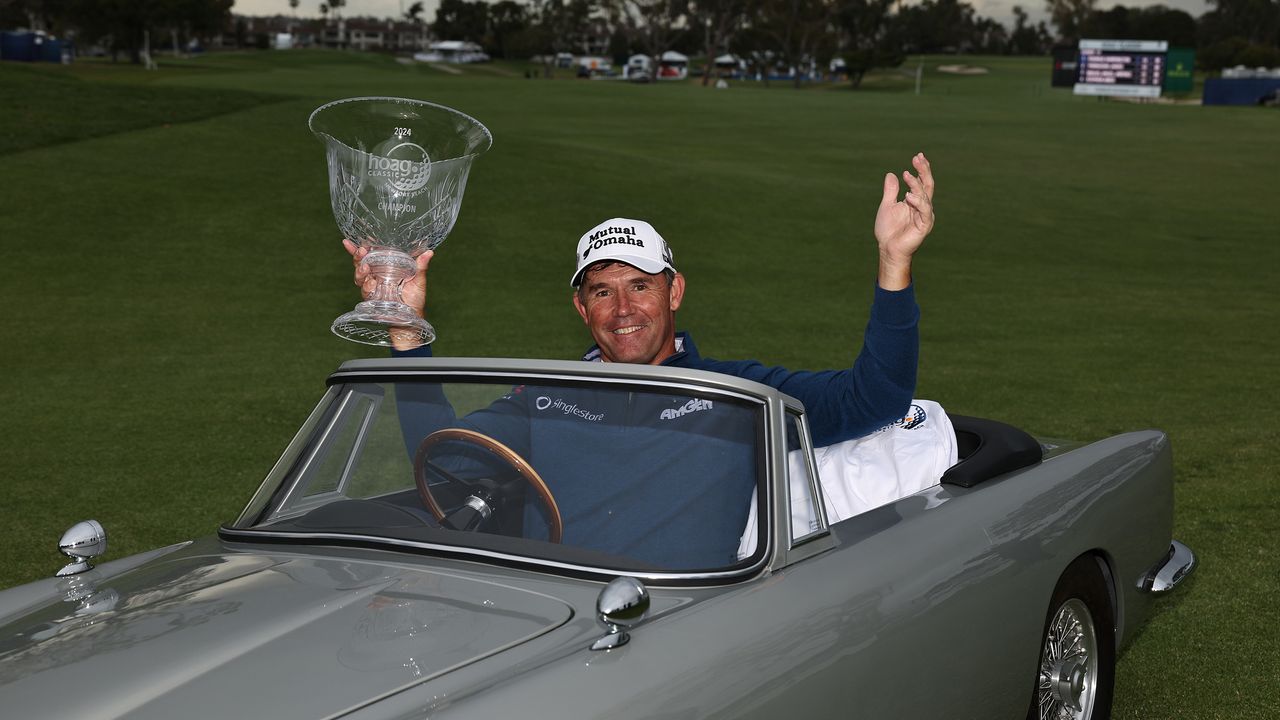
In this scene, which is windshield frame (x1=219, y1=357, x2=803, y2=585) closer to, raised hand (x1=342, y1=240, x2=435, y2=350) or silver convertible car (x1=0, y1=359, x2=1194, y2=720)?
silver convertible car (x1=0, y1=359, x2=1194, y2=720)

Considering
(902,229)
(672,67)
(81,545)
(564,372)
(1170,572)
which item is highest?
(672,67)

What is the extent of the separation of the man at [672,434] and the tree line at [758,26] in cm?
8843

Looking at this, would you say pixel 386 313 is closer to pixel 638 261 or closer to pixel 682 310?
pixel 638 261

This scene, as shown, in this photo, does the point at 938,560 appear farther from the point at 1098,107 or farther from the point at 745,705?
the point at 1098,107

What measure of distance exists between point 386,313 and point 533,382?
1.90 feet

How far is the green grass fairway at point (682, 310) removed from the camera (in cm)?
669

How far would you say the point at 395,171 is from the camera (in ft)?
13.1

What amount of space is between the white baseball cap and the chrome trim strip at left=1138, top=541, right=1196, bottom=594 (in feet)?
6.48

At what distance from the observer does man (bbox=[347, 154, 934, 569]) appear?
298 cm

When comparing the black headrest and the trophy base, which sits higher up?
the trophy base

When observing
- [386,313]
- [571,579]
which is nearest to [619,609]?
[571,579]

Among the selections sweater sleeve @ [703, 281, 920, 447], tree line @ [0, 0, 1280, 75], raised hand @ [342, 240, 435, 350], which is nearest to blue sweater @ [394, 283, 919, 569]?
raised hand @ [342, 240, 435, 350]

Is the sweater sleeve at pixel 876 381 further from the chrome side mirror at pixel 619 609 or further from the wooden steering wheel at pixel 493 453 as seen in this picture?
the chrome side mirror at pixel 619 609

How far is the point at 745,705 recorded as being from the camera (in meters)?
2.48
